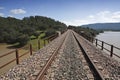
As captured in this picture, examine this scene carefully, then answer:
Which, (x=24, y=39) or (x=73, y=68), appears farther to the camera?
(x=24, y=39)

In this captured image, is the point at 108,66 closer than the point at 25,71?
No

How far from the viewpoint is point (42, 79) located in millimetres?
7270

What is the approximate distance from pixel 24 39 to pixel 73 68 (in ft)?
159

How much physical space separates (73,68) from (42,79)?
7.39 feet

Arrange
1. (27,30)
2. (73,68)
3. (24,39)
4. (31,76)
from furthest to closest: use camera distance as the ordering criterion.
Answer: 1. (27,30)
2. (24,39)
3. (73,68)
4. (31,76)

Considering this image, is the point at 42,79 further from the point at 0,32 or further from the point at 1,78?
the point at 0,32

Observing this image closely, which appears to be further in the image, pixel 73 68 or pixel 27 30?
pixel 27 30

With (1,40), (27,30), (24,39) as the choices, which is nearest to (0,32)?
(1,40)

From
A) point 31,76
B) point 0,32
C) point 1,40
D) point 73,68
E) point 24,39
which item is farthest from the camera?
point 0,32

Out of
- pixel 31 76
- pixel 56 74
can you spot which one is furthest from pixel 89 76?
pixel 31 76

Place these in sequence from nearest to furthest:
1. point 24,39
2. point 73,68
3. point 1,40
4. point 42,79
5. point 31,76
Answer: point 42,79 → point 31,76 → point 73,68 → point 24,39 → point 1,40

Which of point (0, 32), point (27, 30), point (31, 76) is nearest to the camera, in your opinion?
point (31, 76)

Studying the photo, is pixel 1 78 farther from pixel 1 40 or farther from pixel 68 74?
pixel 1 40

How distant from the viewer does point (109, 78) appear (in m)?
7.55
